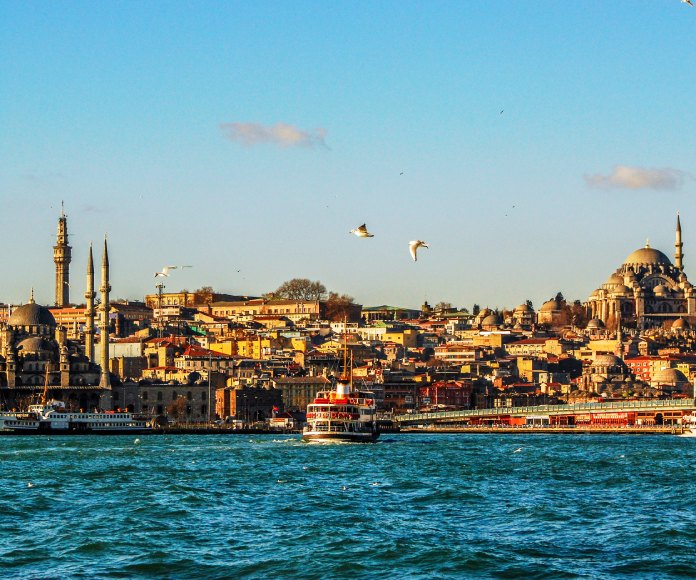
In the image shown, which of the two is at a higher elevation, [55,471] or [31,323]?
[31,323]

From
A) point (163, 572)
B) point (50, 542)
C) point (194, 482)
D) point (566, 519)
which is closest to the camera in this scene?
point (163, 572)

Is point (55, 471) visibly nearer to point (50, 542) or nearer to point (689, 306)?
point (50, 542)

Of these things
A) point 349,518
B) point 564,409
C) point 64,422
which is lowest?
point 349,518

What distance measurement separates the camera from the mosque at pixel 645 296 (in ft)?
583

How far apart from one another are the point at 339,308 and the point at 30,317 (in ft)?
198

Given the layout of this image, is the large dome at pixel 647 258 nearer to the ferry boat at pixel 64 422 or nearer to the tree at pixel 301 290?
the tree at pixel 301 290

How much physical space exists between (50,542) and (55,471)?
1885 centimetres

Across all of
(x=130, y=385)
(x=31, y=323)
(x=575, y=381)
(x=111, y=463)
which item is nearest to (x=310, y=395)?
(x=130, y=385)

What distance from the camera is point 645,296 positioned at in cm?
17888

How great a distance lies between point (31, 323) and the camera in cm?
12388

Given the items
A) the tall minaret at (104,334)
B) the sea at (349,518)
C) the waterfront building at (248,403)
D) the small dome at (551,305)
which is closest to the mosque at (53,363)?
the tall minaret at (104,334)

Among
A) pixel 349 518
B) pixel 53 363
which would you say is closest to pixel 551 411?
pixel 53 363

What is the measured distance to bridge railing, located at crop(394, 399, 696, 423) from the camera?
97.9m

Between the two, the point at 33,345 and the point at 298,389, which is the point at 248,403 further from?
the point at 33,345
